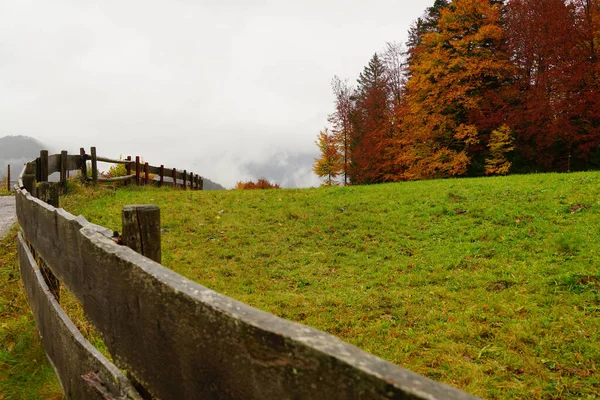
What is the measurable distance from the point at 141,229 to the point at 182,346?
0.78 meters

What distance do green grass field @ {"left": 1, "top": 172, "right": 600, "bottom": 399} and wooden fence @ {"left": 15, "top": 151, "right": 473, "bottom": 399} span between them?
329 centimetres

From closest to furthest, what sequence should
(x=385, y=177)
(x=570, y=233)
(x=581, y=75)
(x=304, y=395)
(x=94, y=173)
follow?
(x=304, y=395) → (x=570, y=233) → (x=94, y=173) → (x=581, y=75) → (x=385, y=177)

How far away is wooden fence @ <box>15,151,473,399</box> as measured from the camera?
0.74m

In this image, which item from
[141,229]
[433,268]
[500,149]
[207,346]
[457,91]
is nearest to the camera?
[207,346]

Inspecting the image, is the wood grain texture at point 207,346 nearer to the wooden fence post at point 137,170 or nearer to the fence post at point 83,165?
the fence post at point 83,165

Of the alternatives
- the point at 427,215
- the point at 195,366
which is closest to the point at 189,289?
the point at 195,366

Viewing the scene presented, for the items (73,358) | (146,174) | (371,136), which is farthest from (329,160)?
(73,358)

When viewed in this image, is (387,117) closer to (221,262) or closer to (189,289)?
(221,262)

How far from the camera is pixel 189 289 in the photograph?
1133mm

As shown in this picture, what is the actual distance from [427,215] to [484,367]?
20.8 feet

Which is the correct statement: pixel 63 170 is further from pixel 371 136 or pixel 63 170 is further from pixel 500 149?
pixel 371 136

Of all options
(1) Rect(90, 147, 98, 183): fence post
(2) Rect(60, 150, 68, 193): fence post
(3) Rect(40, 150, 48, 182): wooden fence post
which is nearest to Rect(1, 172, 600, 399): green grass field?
(2) Rect(60, 150, 68, 193): fence post

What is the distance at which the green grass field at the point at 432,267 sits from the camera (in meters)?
4.08

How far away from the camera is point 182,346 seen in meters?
1.17
